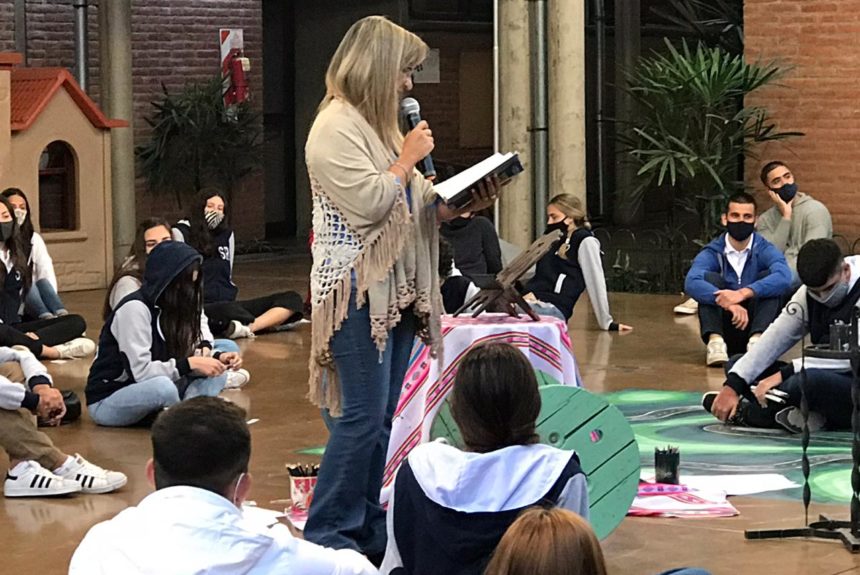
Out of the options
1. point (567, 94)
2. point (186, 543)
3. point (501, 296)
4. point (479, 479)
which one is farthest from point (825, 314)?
point (567, 94)

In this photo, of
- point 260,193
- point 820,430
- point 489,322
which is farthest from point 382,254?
point 260,193

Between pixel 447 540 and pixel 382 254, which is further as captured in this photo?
pixel 382 254

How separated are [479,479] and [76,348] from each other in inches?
276

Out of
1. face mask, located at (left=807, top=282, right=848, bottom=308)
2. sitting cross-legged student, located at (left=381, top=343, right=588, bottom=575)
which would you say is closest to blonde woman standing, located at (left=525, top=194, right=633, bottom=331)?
face mask, located at (left=807, top=282, right=848, bottom=308)

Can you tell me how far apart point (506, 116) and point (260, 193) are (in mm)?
4984

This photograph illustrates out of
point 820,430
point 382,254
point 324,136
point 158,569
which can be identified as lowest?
point 820,430

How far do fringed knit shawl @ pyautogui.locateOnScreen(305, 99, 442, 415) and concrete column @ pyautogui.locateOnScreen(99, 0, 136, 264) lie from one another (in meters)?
10.6

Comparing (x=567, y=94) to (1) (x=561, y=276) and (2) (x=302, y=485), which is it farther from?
(2) (x=302, y=485)

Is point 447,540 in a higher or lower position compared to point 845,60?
lower

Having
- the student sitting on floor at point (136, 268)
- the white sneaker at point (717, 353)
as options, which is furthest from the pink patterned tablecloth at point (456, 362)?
the white sneaker at point (717, 353)

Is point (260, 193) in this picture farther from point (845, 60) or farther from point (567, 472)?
point (567, 472)

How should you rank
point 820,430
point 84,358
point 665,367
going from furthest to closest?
1. point 84,358
2. point 665,367
3. point 820,430

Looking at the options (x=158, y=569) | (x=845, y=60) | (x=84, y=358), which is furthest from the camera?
(x=845, y=60)

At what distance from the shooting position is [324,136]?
15.6 ft
